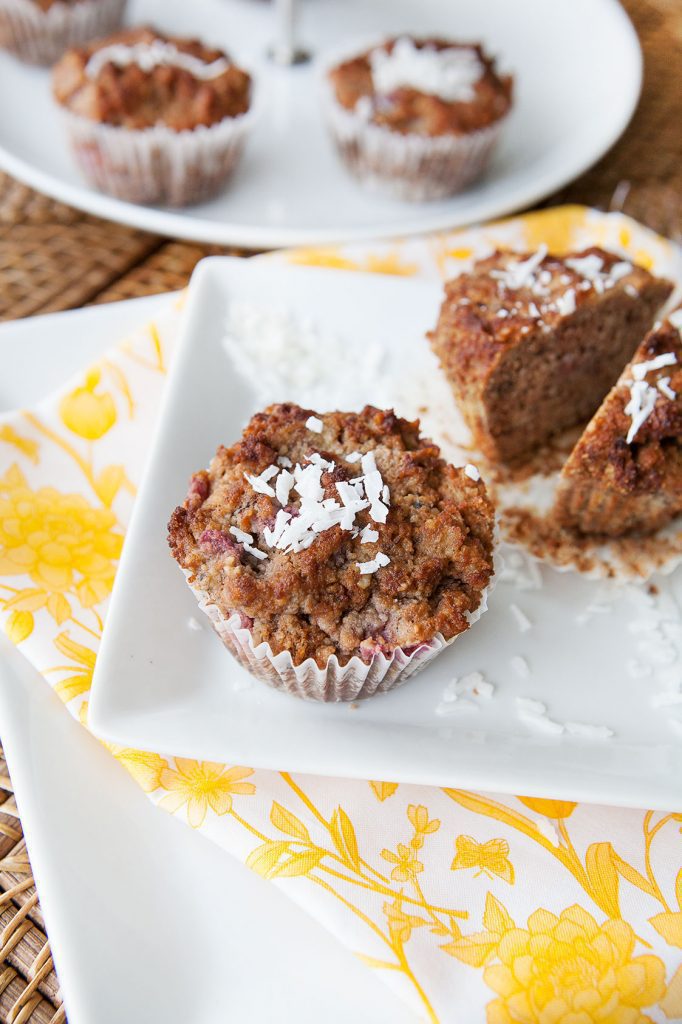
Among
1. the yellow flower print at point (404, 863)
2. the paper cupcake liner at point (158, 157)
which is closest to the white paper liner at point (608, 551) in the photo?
the yellow flower print at point (404, 863)

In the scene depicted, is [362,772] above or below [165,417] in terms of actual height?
below

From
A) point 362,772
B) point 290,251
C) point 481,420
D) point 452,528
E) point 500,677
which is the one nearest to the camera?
point 362,772

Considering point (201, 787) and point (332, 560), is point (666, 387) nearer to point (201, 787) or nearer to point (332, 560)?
point (332, 560)

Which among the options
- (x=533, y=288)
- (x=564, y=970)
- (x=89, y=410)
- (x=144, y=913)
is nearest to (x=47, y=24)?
(x=89, y=410)

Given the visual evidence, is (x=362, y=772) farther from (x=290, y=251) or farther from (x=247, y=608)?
(x=290, y=251)

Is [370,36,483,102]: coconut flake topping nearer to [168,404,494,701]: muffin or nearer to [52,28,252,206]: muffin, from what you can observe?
[52,28,252,206]: muffin

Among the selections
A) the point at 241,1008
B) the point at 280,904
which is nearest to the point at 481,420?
the point at 280,904
